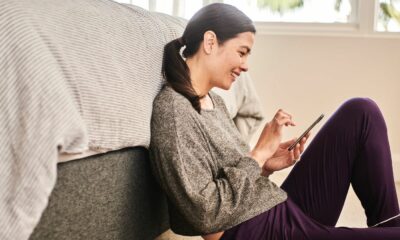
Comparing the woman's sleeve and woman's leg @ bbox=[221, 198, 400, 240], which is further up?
the woman's sleeve

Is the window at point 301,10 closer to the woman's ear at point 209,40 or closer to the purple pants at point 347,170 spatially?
the purple pants at point 347,170

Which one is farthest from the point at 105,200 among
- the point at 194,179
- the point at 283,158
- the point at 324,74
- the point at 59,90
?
the point at 324,74

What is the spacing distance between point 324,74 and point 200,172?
6.54 feet

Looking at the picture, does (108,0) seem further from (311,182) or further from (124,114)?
(311,182)

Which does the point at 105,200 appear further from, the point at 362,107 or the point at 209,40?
the point at 362,107

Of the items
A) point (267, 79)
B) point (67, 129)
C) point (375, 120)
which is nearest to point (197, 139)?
point (67, 129)

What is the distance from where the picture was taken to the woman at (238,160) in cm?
113

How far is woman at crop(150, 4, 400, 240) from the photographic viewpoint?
1131 mm

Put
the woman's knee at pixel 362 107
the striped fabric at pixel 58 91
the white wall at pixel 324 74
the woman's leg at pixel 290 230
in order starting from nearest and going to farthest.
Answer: the striped fabric at pixel 58 91, the woman's leg at pixel 290 230, the woman's knee at pixel 362 107, the white wall at pixel 324 74

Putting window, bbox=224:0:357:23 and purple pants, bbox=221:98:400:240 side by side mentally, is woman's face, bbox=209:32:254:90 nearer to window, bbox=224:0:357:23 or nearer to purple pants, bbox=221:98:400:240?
purple pants, bbox=221:98:400:240

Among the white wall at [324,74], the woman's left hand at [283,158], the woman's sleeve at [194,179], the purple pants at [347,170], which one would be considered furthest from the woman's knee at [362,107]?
the white wall at [324,74]

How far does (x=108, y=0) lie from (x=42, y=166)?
2.09 ft

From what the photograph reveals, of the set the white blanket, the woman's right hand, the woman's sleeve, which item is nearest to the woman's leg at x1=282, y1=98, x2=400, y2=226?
the woman's right hand

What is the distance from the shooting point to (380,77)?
9.56 feet
